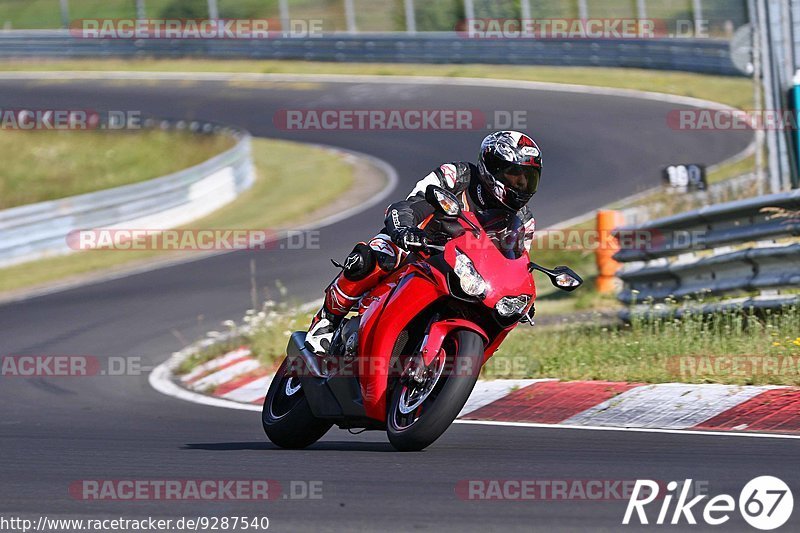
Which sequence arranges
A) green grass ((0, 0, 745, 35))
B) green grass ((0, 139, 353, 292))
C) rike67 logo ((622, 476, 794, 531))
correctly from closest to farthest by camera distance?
rike67 logo ((622, 476, 794, 531))
green grass ((0, 139, 353, 292))
green grass ((0, 0, 745, 35))

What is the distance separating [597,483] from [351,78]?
31.3 meters

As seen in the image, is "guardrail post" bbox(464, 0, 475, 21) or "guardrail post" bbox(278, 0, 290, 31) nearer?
"guardrail post" bbox(464, 0, 475, 21)

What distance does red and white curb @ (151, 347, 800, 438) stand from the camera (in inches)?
290

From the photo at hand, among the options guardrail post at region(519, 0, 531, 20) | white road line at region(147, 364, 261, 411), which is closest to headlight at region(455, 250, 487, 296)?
white road line at region(147, 364, 261, 411)

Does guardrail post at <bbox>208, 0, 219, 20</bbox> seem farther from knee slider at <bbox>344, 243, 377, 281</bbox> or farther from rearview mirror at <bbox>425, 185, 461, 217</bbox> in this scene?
rearview mirror at <bbox>425, 185, 461, 217</bbox>

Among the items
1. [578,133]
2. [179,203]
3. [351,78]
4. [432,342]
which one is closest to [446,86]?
[351,78]

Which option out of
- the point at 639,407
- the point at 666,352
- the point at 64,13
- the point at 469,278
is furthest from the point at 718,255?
the point at 64,13

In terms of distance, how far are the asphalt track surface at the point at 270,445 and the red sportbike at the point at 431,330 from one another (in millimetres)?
243

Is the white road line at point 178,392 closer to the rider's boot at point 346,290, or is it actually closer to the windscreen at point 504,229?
the rider's boot at point 346,290

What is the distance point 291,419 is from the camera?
7477 millimetres

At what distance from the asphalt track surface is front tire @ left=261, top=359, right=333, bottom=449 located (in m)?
0.16

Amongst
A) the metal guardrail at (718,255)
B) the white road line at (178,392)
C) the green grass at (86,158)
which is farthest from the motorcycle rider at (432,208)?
the green grass at (86,158)


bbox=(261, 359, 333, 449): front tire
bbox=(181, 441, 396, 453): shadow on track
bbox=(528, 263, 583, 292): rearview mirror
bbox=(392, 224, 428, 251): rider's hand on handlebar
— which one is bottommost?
bbox=(181, 441, 396, 453): shadow on track

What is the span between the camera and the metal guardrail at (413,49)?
33375mm
